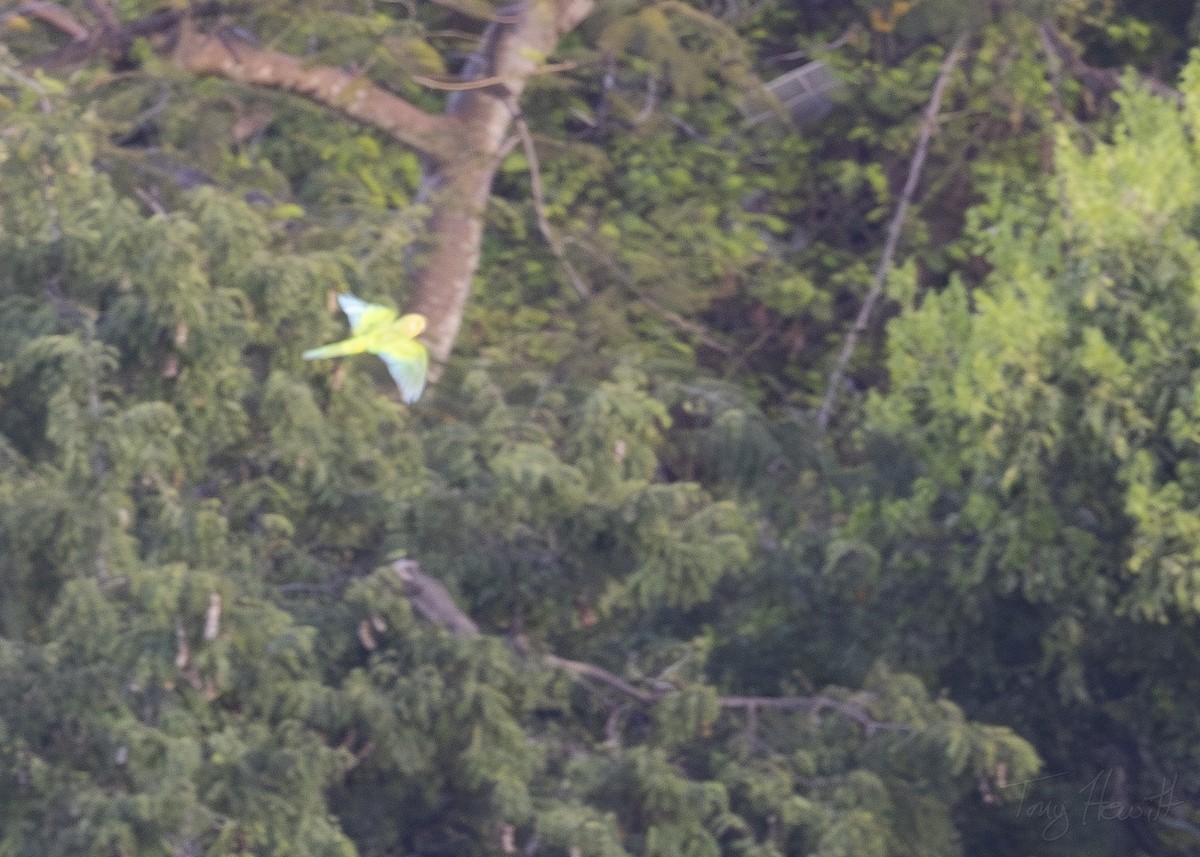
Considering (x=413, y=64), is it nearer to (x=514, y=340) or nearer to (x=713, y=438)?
(x=514, y=340)

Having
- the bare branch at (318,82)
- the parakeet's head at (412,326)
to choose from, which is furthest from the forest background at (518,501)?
the parakeet's head at (412,326)

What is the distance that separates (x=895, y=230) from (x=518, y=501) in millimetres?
3390

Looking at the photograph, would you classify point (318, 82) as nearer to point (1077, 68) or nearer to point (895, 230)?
point (895, 230)

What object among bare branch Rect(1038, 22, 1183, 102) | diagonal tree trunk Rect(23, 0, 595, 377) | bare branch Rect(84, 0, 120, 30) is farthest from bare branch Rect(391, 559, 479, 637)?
bare branch Rect(1038, 22, 1183, 102)

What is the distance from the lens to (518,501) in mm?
5250

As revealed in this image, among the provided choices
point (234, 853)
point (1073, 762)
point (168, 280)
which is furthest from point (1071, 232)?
point (234, 853)

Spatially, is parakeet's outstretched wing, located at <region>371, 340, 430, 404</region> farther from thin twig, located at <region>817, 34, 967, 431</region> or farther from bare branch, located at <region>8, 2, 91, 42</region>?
thin twig, located at <region>817, 34, 967, 431</region>

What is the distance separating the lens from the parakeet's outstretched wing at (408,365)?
3336 millimetres

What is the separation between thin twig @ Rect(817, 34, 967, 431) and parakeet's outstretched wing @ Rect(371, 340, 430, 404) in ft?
14.8

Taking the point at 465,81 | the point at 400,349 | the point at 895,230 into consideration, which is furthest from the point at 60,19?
the point at 400,349

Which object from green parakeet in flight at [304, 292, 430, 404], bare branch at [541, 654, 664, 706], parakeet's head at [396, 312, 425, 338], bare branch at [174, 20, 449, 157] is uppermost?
parakeet's head at [396, 312, 425, 338]

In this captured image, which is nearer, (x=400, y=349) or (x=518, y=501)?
(x=400, y=349)

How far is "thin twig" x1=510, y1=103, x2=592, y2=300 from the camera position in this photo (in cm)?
725

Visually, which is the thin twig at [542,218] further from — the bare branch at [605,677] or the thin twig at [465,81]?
the bare branch at [605,677]
